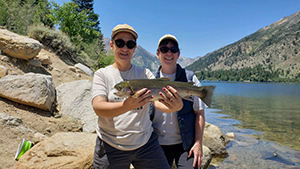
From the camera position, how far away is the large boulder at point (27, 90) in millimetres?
5988

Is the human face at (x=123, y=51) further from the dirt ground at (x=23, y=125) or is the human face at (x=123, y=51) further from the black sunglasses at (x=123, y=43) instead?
the dirt ground at (x=23, y=125)

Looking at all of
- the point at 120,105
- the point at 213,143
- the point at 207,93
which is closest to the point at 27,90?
the point at 120,105

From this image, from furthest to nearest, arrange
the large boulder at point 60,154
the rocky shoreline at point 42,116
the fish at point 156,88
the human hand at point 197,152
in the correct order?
the rocky shoreline at point 42,116
the large boulder at point 60,154
the human hand at point 197,152
the fish at point 156,88

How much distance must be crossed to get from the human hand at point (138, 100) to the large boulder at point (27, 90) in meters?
5.52

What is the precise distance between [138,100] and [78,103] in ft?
19.9

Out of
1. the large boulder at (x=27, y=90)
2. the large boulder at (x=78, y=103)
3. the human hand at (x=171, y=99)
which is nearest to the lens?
the human hand at (x=171, y=99)

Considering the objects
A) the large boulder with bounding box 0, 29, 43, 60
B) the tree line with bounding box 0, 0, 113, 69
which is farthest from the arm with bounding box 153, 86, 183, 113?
the tree line with bounding box 0, 0, 113, 69

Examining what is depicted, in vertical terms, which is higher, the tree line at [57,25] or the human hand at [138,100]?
the tree line at [57,25]

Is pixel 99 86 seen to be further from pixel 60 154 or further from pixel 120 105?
pixel 60 154

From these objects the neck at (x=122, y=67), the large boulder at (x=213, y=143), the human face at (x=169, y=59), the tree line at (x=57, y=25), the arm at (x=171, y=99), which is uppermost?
the tree line at (x=57, y=25)

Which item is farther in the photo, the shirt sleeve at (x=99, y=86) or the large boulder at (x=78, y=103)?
the large boulder at (x=78, y=103)

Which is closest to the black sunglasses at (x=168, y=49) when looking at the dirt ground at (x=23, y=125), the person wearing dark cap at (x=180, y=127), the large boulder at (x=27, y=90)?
the person wearing dark cap at (x=180, y=127)

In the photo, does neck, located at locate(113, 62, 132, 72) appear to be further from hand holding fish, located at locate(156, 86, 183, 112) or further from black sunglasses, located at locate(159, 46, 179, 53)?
black sunglasses, located at locate(159, 46, 179, 53)

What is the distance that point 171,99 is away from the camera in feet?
8.77
